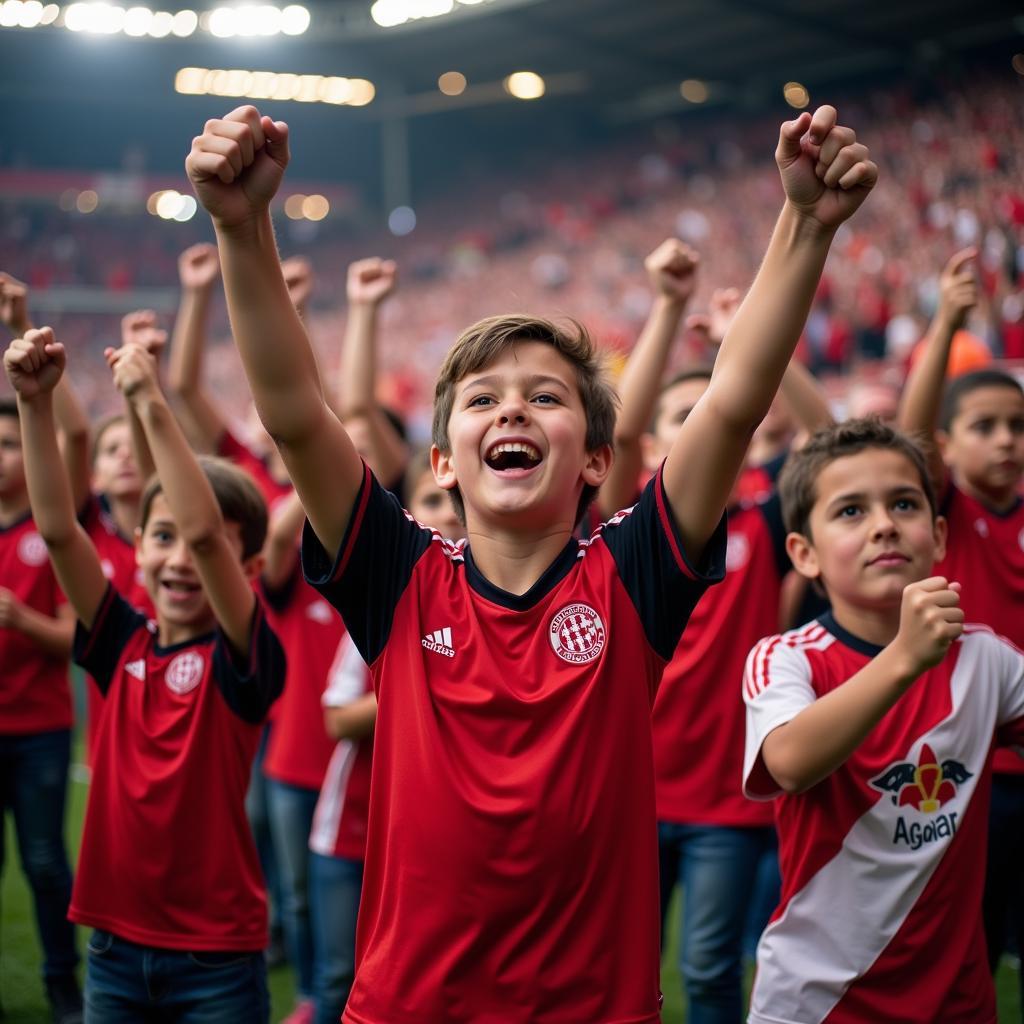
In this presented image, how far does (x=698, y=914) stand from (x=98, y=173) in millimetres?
26910

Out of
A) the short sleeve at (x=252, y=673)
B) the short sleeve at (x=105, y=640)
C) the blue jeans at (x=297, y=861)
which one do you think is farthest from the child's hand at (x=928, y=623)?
the blue jeans at (x=297, y=861)

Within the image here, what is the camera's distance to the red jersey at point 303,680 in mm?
3980

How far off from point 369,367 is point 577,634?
6.73 feet

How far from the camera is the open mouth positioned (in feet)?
6.38

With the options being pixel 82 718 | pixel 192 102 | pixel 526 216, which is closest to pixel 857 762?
pixel 82 718

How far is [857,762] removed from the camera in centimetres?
228

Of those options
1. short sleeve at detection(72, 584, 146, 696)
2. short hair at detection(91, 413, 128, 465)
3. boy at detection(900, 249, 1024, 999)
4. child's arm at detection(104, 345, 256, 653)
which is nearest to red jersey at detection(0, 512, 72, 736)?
short hair at detection(91, 413, 128, 465)

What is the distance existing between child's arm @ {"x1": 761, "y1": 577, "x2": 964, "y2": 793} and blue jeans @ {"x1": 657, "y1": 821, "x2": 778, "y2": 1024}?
1.07 metres

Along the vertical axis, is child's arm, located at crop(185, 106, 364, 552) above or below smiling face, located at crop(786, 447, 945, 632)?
above

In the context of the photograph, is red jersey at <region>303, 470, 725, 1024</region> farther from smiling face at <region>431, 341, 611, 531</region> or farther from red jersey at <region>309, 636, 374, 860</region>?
red jersey at <region>309, 636, 374, 860</region>

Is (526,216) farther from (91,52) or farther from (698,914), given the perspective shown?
(698,914)

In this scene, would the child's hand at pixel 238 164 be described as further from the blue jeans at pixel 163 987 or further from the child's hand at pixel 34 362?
the blue jeans at pixel 163 987

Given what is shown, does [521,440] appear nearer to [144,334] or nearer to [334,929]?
[144,334]

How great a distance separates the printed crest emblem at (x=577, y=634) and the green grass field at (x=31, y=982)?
8.84 ft
